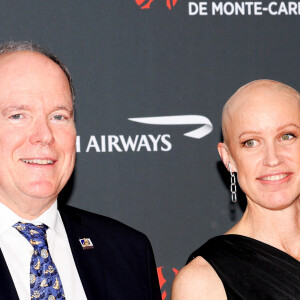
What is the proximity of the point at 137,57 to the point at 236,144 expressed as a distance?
133 cm

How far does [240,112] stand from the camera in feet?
9.66

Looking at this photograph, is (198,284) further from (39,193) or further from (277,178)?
(39,193)

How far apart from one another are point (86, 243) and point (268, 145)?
36.9 inches

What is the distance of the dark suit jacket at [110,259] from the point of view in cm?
279

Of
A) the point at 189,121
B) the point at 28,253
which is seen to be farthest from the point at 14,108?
the point at 189,121

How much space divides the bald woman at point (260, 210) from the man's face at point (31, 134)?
0.77 metres

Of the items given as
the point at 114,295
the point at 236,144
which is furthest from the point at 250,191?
the point at 114,295

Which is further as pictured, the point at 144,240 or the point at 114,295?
the point at 144,240

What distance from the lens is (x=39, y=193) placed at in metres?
2.64

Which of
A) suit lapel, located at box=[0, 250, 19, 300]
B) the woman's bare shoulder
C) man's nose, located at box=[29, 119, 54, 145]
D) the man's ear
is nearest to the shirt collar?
suit lapel, located at box=[0, 250, 19, 300]

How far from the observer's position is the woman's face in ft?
9.40

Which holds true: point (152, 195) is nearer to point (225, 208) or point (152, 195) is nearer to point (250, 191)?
point (225, 208)

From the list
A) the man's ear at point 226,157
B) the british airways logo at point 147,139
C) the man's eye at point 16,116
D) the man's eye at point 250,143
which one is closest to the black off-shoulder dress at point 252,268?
the man's ear at point 226,157

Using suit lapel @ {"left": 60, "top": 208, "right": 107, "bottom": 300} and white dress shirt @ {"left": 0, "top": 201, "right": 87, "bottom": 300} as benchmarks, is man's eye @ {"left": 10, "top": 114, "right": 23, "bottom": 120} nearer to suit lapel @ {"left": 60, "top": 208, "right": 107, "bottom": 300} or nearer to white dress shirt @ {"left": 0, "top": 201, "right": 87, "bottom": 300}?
white dress shirt @ {"left": 0, "top": 201, "right": 87, "bottom": 300}
